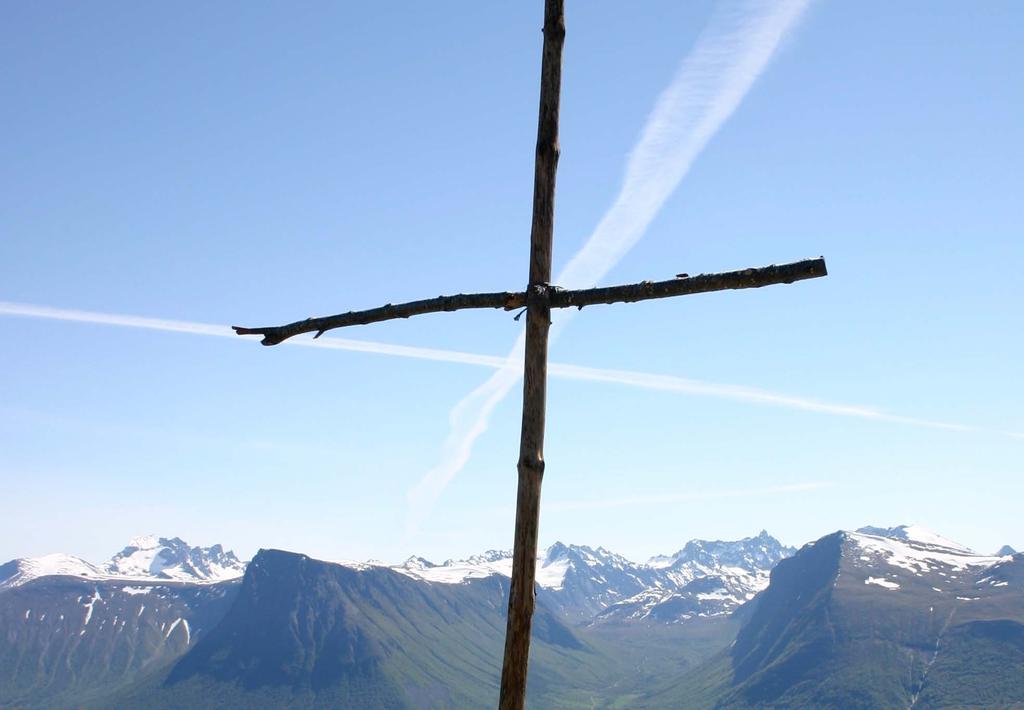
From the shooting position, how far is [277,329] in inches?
391

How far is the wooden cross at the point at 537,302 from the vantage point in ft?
24.1

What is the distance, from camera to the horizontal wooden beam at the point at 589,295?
7.43 meters

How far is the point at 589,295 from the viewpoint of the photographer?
823 cm

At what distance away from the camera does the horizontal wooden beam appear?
7.43m

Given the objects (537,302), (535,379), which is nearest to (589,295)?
(537,302)

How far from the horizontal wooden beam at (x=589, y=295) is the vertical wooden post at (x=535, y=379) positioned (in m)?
0.29

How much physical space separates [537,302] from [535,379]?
770 mm

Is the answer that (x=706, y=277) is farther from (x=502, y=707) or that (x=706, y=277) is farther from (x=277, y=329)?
(x=277, y=329)

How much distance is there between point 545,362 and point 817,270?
2533 millimetres

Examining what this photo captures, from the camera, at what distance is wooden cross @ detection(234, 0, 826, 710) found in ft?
24.1

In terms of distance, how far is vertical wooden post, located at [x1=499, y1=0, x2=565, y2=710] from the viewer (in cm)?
734

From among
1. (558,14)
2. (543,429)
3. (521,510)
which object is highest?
(558,14)

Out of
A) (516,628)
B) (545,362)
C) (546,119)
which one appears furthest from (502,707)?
(546,119)

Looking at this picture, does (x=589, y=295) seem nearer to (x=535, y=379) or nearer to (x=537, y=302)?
(x=537, y=302)
